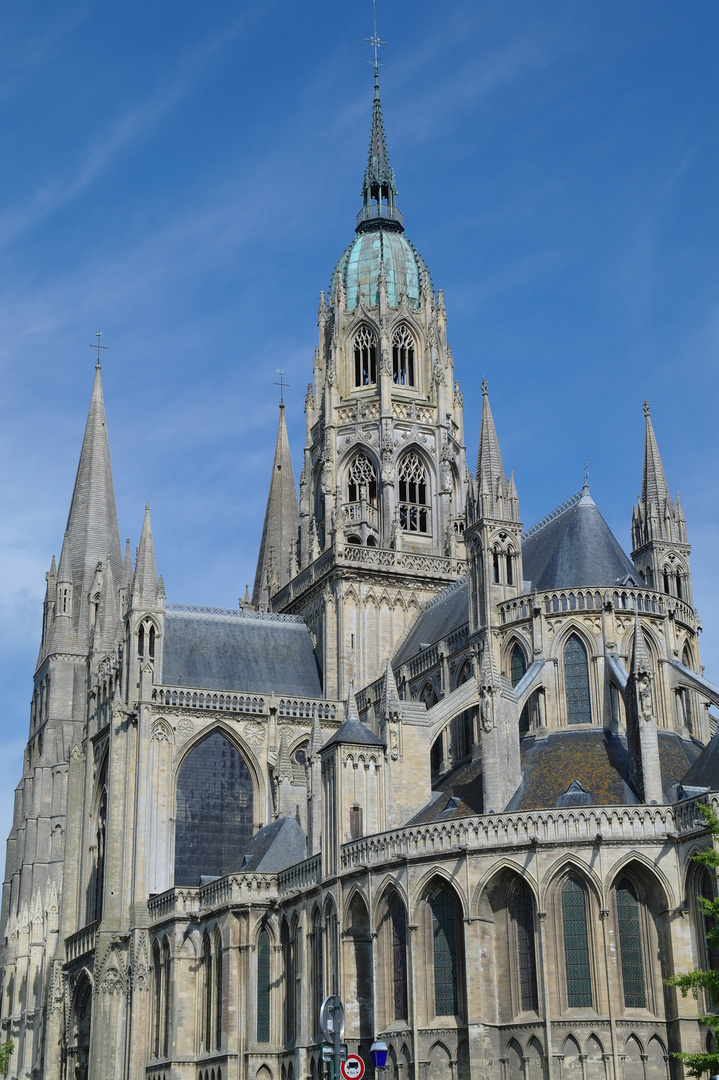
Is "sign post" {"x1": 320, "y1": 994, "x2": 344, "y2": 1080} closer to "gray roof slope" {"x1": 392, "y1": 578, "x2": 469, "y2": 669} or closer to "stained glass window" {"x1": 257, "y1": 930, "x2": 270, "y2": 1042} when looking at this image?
"stained glass window" {"x1": 257, "y1": 930, "x2": 270, "y2": 1042}

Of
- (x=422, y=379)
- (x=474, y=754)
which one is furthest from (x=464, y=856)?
(x=422, y=379)

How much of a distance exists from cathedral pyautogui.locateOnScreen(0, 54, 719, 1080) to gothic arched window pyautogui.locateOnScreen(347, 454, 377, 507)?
0.47ft

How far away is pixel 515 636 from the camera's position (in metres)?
49.2

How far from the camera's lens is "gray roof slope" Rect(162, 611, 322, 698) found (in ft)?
200

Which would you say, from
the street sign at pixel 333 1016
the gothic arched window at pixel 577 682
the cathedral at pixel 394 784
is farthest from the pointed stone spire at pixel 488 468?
the street sign at pixel 333 1016

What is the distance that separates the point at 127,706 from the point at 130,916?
7.98 metres

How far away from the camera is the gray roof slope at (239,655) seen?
61.0m

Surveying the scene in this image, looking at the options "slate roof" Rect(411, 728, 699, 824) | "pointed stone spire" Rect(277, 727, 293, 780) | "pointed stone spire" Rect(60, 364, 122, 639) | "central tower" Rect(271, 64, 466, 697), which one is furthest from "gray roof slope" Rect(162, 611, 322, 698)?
"pointed stone spire" Rect(60, 364, 122, 639)

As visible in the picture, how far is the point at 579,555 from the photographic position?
50375 millimetres

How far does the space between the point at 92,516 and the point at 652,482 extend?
48.3 meters

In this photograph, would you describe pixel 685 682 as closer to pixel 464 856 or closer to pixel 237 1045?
pixel 464 856

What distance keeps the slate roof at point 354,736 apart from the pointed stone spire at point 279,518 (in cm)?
3412

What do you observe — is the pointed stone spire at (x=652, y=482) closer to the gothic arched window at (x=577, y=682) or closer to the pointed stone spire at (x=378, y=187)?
the gothic arched window at (x=577, y=682)

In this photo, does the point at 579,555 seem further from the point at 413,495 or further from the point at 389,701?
the point at 413,495
